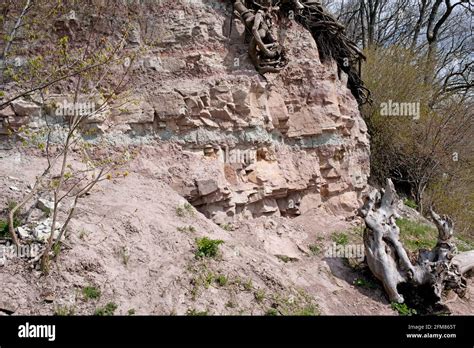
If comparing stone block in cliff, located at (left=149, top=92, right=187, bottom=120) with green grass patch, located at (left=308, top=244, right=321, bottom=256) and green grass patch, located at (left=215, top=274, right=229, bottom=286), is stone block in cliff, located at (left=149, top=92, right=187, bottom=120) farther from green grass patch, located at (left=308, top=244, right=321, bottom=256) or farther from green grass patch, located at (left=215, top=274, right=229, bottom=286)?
green grass patch, located at (left=308, top=244, right=321, bottom=256)

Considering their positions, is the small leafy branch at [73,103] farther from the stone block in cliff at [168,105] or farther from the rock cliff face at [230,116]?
the stone block in cliff at [168,105]

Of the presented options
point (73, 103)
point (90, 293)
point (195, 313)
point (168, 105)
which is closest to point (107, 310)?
point (90, 293)

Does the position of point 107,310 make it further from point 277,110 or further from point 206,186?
point 277,110

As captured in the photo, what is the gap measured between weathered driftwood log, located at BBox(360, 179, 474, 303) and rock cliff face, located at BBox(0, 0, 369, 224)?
177cm

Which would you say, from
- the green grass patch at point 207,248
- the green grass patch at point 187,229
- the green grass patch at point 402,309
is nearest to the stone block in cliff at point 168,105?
the green grass patch at point 187,229

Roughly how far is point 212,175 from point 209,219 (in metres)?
0.74

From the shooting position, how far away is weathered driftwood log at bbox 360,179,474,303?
603 cm

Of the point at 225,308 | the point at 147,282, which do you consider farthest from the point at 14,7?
the point at 225,308

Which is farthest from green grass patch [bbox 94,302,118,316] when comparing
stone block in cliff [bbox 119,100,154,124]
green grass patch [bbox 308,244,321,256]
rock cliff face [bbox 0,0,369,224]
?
green grass patch [bbox 308,244,321,256]

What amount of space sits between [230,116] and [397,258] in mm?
3685

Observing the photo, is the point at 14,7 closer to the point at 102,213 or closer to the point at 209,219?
the point at 102,213

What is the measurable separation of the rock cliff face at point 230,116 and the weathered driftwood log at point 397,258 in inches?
69.7

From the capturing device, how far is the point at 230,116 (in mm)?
6965

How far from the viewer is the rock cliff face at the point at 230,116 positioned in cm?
664
